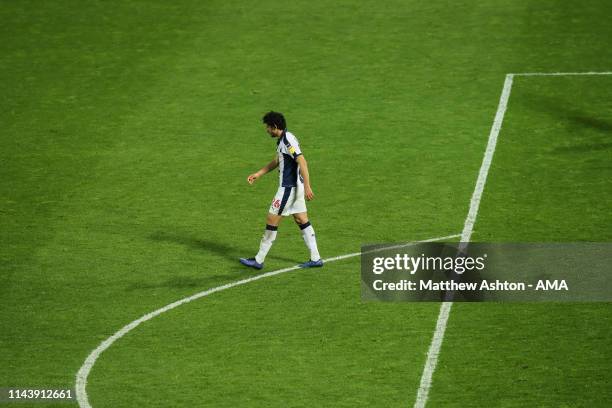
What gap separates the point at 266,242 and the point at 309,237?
1.95 feet

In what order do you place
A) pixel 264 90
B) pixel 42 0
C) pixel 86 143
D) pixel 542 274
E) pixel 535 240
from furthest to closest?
1. pixel 42 0
2. pixel 264 90
3. pixel 86 143
4. pixel 535 240
5. pixel 542 274

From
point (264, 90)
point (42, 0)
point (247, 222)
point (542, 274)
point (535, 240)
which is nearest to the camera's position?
point (542, 274)

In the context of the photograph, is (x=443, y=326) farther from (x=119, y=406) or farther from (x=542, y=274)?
(x=119, y=406)

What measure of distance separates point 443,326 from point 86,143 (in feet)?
30.4

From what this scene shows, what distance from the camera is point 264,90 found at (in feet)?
77.8

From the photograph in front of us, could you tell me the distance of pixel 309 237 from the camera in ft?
53.5

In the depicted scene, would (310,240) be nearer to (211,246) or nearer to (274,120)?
(274,120)

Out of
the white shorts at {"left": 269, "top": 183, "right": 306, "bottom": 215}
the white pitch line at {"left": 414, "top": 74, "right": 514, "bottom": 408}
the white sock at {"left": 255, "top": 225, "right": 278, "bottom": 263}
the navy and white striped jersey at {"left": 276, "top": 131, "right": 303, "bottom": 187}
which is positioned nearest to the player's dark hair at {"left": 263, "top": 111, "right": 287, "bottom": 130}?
the navy and white striped jersey at {"left": 276, "top": 131, "right": 303, "bottom": 187}

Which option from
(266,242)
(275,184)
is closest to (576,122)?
(275,184)

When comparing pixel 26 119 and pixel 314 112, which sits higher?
pixel 314 112

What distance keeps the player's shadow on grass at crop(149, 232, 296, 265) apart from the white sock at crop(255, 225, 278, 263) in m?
0.54

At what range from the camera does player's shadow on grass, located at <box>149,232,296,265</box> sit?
17094mm

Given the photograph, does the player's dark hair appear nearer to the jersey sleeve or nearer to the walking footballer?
the walking footballer

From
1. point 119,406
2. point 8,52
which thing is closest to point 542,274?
point 119,406
